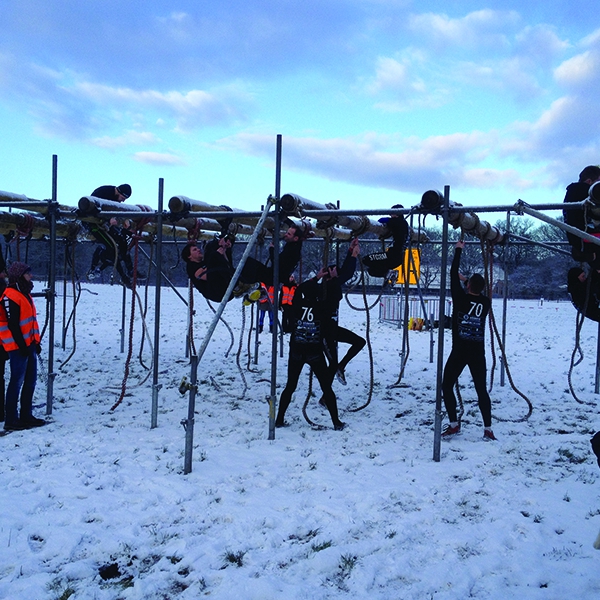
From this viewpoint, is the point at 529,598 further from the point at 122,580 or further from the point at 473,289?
the point at 473,289

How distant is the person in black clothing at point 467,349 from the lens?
222 inches

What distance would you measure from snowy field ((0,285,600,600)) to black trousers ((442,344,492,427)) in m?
0.33

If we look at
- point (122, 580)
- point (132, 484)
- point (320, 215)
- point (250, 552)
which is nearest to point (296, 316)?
point (320, 215)

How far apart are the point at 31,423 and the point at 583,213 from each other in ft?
19.4

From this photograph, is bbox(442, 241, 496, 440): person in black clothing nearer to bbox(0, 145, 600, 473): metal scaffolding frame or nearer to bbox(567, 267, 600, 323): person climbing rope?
bbox(0, 145, 600, 473): metal scaffolding frame

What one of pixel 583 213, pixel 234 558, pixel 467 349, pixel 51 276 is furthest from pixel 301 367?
pixel 51 276

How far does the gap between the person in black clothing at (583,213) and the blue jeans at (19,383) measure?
5.59 m

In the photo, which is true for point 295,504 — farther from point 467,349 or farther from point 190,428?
point 467,349

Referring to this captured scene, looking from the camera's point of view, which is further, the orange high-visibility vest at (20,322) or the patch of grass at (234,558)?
the orange high-visibility vest at (20,322)

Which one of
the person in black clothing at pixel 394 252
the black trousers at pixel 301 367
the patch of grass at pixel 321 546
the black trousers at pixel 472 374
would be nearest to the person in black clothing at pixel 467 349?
the black trousers at pixel 472 374

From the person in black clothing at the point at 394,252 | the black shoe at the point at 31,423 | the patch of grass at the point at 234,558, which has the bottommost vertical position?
the patch of grass at the point at 234,558

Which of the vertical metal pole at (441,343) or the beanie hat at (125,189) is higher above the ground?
the beanie hat at (125,189)

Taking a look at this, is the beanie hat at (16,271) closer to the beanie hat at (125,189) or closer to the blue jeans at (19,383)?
the blue jeans at (19,383)

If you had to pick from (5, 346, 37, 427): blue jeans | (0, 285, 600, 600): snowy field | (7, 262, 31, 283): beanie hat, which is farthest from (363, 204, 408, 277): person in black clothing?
(5, 346, 37, 427): blue jeans
